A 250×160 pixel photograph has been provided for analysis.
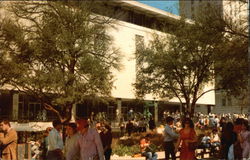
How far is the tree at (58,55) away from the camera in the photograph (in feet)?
77.6

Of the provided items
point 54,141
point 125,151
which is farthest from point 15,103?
point 54,141

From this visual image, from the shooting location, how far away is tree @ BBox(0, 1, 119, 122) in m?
23.6

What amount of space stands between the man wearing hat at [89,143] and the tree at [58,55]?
16466 mm

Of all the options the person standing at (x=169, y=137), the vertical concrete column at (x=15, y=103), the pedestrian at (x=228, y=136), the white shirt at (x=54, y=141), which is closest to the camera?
the white shirt at (x=54, y=141)

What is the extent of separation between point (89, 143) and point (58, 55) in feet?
60.8

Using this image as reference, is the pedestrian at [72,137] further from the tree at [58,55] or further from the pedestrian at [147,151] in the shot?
the tree at [58,55]

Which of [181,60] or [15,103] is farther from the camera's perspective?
[15,103]

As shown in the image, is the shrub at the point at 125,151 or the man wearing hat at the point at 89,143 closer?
the man wearing hat at the point at 89,143

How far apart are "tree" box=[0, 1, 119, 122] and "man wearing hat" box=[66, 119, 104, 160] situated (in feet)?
54.0

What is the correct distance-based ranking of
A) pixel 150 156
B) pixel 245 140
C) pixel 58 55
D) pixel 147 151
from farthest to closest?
1. pixel 58 55
2. pixel 147 151
3. pixel 150 156
4. pixel 245 140

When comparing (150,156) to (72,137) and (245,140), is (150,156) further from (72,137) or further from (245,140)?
(72,137)

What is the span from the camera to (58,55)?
80.9 ft

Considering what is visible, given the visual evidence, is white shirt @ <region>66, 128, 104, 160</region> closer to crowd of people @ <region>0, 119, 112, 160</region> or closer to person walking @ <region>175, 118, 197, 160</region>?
crowd of people @ <region>0, 119, 112, 160</region>

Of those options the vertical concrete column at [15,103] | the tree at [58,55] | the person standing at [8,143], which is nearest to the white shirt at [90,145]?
the person standing at [8,143]
